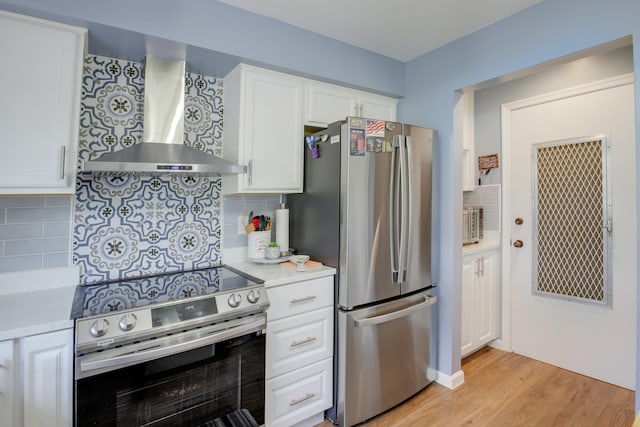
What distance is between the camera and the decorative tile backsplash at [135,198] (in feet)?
6.04

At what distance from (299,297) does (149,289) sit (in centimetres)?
79

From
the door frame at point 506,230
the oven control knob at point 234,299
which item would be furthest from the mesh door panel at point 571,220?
the oven control knob at point 234,299

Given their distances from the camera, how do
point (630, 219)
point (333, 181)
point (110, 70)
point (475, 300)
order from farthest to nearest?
point (475, 300) → point (630, 219) → point (333, 181) → point (110, 70)

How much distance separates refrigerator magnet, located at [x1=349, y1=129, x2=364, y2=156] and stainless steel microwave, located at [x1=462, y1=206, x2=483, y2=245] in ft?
4.54

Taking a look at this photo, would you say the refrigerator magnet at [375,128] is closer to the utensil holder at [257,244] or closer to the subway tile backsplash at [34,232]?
the utensil holder at [257,244]

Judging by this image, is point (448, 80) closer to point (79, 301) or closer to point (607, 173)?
point (607, 173)

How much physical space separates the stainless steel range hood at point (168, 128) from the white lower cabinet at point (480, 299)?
1.99 m

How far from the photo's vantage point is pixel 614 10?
1.61 m

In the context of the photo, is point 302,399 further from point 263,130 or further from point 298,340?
point 263,130

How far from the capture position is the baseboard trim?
238cm

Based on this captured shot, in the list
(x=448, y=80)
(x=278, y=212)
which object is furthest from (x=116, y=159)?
(x=448, y=80)

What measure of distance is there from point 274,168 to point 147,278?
1001 mm

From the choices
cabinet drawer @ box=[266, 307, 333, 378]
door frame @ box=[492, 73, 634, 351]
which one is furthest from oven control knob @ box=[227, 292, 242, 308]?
door frame @ box=[492, 73, 634, 351]

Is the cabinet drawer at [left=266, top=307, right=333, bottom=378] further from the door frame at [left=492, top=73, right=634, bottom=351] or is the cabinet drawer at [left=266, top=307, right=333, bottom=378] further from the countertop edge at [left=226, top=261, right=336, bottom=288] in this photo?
the door frame at [left=492, top=73, right=634, bottom=351]
